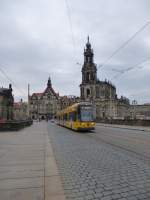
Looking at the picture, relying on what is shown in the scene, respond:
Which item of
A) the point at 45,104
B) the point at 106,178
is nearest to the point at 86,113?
the point at 106,178

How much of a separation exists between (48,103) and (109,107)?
46608 millimetres

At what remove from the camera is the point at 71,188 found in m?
6.57

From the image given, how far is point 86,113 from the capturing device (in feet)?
103

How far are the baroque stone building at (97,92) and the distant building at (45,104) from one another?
3745 centimetres

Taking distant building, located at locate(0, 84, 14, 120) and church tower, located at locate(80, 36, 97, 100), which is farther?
church tower, located at locate(80, 36, 97, 100)

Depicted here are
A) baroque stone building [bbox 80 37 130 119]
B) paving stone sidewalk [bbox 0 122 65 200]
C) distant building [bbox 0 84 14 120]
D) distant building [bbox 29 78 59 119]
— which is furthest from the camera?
distant building [bbox 29 78 59 119]

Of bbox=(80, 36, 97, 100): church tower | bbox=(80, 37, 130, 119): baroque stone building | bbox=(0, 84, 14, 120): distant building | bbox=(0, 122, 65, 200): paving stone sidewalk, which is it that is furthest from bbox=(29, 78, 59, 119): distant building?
bbox=(0, 122, 65, 200): paving stone sidewalk

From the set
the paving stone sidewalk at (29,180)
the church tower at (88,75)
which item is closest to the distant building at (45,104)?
the church tower at (88,75)

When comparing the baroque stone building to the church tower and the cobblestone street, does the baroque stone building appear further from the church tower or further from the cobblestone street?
the cobblestone street

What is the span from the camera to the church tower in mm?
118375

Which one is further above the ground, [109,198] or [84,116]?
[84,116]

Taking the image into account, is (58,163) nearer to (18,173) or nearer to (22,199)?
(18,173)

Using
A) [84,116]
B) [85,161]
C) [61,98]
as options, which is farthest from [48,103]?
[85,161]

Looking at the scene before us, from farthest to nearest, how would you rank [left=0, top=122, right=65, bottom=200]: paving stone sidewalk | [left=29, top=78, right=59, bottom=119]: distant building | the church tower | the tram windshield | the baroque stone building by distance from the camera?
[left=29, top=78, right=59, bottom=119]: distant building, the baroque stone building, the church tower, the tram windshield, [left=0, top=122, right=65, bottom=200]: paving stone sidewalk
